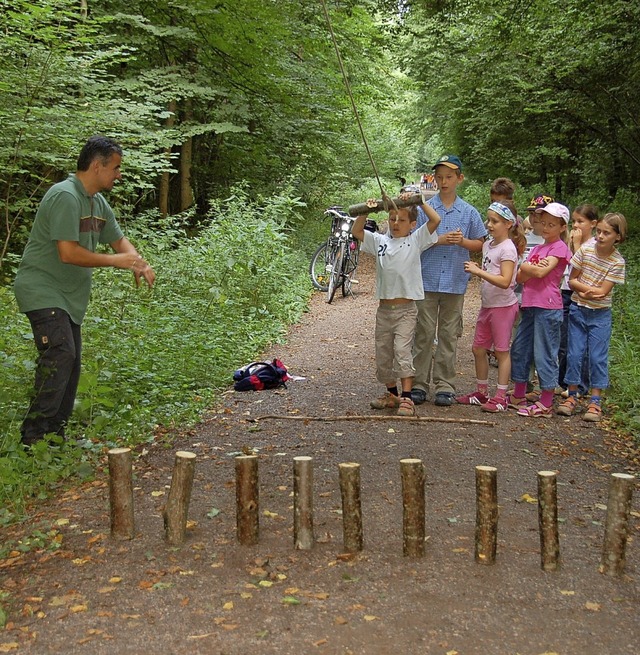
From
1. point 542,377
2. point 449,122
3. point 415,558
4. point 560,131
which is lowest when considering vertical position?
point 415,558

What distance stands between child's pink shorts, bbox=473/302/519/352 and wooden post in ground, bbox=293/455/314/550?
339cm

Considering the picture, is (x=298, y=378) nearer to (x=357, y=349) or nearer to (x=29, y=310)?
(x=357, y=349)

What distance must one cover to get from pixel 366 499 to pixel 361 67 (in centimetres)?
1586

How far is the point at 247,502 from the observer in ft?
12.7

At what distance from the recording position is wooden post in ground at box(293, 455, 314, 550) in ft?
12.5

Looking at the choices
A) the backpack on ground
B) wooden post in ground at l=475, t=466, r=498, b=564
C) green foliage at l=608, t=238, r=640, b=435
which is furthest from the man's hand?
wooden post in ground at l=475, t=466, r=498, b=564

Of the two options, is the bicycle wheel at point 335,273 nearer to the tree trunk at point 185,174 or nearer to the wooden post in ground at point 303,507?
the tree trunk at point 185,174

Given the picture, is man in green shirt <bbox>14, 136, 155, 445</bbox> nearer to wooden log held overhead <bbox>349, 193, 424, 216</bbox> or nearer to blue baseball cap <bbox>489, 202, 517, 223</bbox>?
wooden log held overhead <bbox>349, 193, 424, 216</bbox>

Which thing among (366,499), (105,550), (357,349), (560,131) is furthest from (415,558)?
(560,131)

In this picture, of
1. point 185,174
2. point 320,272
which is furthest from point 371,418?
point 185,174

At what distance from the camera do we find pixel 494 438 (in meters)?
5.85

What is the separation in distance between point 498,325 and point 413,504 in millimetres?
3337

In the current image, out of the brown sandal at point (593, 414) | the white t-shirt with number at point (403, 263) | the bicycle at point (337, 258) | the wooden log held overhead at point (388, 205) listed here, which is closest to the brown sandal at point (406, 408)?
the white t-shirt with number at point (403, 263)

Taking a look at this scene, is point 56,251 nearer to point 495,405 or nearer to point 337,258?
point 495,405
